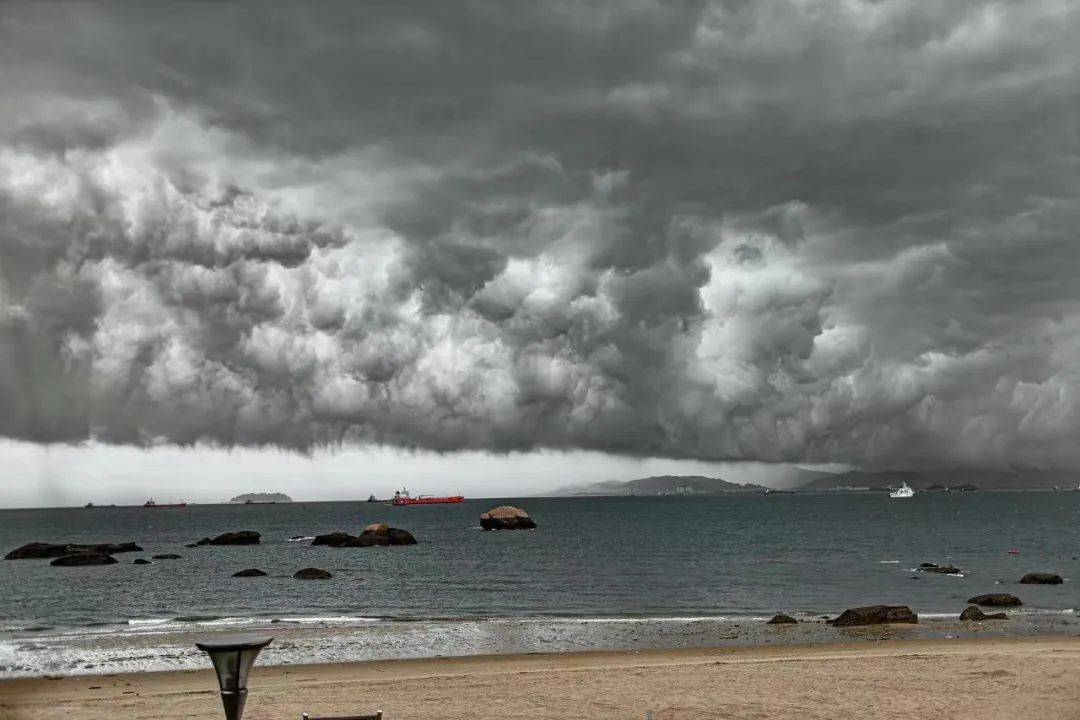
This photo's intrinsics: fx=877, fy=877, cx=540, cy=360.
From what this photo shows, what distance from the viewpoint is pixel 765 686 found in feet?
85.1

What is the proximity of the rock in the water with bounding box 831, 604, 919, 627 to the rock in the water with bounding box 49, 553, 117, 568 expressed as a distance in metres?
86.9

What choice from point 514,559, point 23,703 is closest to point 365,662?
point 23,703

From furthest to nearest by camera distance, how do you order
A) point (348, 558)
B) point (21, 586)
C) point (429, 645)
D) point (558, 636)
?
point (348, 558) → point (21, 586) → point (558, 636) → point (429, 645)

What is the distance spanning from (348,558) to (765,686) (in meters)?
87.3

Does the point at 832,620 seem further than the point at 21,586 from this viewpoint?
No

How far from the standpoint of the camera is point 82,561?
10012 centimetres

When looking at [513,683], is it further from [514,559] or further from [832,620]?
[514,559]

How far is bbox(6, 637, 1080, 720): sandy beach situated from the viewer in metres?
23.0

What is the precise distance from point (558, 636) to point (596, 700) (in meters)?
18.8

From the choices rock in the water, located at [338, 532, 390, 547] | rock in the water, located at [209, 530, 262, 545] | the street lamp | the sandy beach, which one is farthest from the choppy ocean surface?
the street lamp

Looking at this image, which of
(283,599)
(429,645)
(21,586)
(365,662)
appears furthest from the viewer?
(21,586)

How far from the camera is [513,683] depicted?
27.6 m

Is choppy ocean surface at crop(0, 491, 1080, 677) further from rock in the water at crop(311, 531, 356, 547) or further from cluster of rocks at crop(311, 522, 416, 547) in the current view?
cluster of rocks at crop(311, 522, 416, 547)

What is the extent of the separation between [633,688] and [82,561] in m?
93.1
